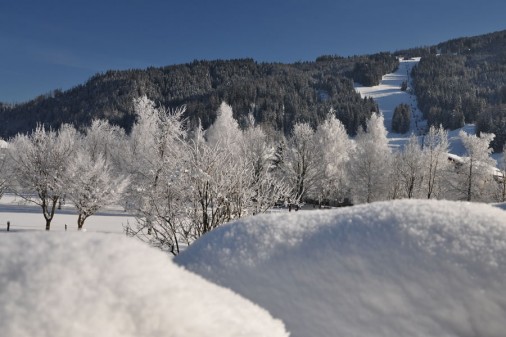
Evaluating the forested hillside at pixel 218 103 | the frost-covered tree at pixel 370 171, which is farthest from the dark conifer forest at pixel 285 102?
the frost-covered tree at pixel 370 171

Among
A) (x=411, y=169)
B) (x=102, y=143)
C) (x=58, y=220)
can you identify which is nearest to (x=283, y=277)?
(x=58, y=220)

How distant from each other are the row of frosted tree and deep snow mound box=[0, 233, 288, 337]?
9912 mm

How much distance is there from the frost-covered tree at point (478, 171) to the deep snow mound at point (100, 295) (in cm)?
4176

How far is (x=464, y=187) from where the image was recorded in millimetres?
39156

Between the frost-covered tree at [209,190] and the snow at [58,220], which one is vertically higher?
the frost-covered tree at [209,190]

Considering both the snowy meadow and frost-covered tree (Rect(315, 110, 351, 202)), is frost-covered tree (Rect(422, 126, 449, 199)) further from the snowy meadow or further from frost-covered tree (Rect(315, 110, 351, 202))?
the snowy meadow

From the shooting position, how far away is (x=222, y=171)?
1323cm

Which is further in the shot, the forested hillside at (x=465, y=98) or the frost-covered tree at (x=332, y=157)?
the forested hillside at (x=465, y=98)

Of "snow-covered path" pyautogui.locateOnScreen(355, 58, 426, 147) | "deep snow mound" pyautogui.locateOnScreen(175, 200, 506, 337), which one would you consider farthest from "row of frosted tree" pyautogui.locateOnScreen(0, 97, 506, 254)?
"snow-covered path" pyautogui.locateOnScreen(355, 58, 426, 147)

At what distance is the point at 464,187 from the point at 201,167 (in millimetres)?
35695

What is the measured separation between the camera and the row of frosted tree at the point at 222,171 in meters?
13.0

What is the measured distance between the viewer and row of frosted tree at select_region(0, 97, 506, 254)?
12984mm

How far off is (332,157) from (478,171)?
A: 48.7 feet

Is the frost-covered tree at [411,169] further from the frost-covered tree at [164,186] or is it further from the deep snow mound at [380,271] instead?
the deep snow mound at [380,271]
